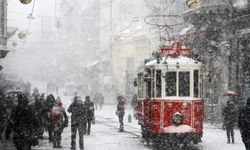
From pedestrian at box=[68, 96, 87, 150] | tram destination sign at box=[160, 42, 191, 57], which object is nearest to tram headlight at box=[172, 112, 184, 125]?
tram destination sign at box=[160, 42, 191, 57]

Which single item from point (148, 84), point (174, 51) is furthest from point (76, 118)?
point (174, 51)

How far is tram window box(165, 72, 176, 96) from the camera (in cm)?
1798

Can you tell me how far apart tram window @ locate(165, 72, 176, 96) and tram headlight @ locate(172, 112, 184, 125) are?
688 millimetres

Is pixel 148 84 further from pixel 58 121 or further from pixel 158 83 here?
pixel 58 121

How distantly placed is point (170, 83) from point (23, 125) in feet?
23.8

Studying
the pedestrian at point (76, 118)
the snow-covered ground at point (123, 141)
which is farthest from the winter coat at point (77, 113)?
the snow-covered ground at point (123, 141)

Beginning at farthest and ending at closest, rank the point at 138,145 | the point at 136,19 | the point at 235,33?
the point at 136,19 < the point at 235,33 < the point at 138,145

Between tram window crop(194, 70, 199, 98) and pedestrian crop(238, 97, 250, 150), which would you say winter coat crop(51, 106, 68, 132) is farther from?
pedestrian crop(238, 97, 250, 150)

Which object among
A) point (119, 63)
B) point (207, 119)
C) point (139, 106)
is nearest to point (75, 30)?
point (119, 63)

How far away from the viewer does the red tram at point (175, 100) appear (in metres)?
17.7

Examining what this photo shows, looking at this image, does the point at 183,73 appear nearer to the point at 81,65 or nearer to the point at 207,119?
the point at 207,119

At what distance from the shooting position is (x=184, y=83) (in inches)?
711

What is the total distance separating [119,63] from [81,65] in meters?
22.0

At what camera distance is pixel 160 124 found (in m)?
17.8
